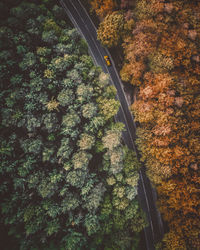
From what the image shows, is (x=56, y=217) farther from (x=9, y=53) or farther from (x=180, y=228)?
(x=9, y=53)

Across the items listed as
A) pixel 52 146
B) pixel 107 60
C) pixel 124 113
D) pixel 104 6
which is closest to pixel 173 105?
pixel 124 113

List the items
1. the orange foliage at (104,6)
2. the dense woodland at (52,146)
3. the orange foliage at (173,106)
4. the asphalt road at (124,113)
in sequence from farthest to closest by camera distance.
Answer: the asphalt road at (124,113), the orange foliage at (104,6), the orange foliage at (173,106), the dense woodland at (52,146)

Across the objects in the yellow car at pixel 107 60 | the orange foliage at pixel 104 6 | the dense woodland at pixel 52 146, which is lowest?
the dense woodland at pixel 52 146

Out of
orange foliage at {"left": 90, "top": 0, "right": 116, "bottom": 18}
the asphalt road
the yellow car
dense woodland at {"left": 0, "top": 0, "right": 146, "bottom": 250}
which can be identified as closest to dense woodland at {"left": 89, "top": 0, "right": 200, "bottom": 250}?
orange foliage at {"left": 90, "top": 0, "right": 116, "bottom": 18}

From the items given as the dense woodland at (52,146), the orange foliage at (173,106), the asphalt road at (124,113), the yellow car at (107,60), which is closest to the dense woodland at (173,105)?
the orange foliage at (173,106)

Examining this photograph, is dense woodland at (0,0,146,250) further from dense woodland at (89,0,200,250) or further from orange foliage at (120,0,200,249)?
orange foliage at (120,0,200,249)

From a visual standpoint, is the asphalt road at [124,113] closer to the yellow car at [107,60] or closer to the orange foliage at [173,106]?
the yellow car at [107,60]

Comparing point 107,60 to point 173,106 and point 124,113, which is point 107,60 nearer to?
point 124,113
